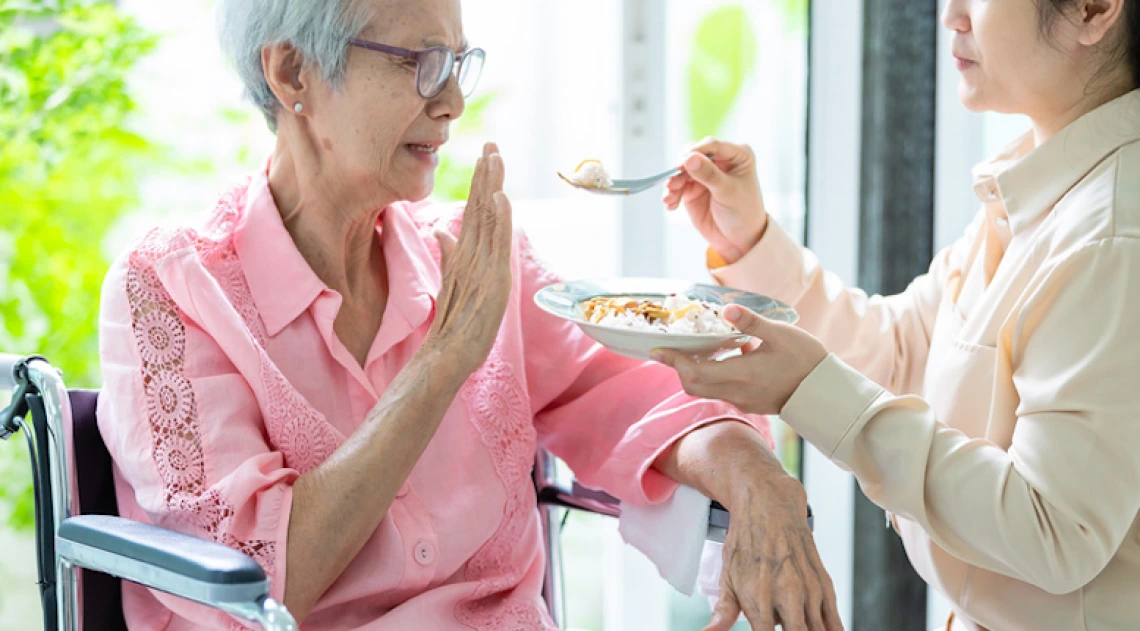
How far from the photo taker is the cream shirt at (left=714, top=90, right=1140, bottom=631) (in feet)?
4.07

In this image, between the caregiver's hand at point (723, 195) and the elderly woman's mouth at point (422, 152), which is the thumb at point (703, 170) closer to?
the caregiver's hand at point (723, 195)

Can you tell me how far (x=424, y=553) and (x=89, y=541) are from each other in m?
0.45

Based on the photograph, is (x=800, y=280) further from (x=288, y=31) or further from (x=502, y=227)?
(x=288, y=31)

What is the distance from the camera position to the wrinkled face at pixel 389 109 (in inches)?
60.2

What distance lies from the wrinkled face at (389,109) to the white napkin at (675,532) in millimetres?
599

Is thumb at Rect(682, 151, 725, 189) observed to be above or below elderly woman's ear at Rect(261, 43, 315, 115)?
below

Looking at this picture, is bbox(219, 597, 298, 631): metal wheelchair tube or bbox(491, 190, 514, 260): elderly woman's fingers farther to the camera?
bbox(491, 190, 514, 260): elderly woman's fingers

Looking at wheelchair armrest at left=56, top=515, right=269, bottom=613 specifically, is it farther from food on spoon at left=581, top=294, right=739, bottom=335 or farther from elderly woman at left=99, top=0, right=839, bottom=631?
food on spoon at left=581, top=294, right=739, bottom=335

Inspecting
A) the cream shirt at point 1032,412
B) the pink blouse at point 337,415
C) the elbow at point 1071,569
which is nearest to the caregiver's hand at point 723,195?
the pink blouse at point 337,415

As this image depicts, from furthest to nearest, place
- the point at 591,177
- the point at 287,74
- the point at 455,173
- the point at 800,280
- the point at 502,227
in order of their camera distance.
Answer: the point at 455,173 → the point at 800,280 → the point at 591,177 → the point at 287,74 → the point at 502,227

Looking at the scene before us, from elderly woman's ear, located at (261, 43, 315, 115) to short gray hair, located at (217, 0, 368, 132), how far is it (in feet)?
0.04

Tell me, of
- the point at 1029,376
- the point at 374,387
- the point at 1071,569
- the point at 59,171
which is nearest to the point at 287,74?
the point at 374,387

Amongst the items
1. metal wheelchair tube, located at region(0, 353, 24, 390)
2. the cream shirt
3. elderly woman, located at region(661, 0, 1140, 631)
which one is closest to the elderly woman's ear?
metal wheelchair tube, located at region(0, 353, 24, 390)

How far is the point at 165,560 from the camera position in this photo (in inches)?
45.8
